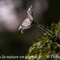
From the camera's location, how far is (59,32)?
700mm

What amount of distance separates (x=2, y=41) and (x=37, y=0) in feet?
4.02

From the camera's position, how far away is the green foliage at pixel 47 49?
670mm

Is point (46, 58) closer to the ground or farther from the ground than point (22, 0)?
closer to the ground

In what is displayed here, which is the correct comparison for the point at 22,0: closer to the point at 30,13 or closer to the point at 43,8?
the point at 43,8

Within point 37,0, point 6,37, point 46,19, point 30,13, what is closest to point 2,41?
point 6,37

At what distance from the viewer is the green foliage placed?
2.20 feet

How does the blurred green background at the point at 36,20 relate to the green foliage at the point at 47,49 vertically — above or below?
above

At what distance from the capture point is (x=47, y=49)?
68cm

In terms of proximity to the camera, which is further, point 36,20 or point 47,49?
point 36,20

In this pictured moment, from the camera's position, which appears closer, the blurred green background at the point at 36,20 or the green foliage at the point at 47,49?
the green foliage at the point at 47,49

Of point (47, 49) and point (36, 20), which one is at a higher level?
point (36, 20)

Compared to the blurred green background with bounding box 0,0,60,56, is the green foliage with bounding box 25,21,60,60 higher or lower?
lower

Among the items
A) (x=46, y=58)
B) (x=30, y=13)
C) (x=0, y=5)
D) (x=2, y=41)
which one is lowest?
(x=46, y=58)

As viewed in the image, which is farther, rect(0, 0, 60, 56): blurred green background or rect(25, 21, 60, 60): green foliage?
Result: rect(0, 0, 60, 56): blurred green background
